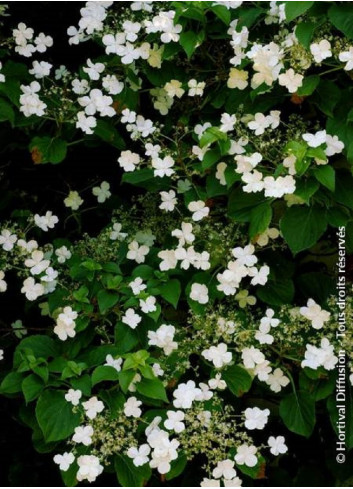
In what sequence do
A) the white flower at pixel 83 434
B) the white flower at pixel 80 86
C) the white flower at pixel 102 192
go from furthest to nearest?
the white flower at pixel 102 192, the white flower at pixel 80 86, the white flower at pixel 83 434

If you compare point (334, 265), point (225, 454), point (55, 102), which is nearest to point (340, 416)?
point (225, 454)

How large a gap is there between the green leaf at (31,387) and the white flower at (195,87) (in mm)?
928

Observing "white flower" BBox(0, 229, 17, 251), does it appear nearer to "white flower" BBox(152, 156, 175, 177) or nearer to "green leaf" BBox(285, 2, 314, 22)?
"white flower" BBox(152, 156, 175, 177)

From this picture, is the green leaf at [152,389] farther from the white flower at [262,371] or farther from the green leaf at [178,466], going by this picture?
the white flower at [262,371]

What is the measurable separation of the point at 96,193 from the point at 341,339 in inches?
40.3

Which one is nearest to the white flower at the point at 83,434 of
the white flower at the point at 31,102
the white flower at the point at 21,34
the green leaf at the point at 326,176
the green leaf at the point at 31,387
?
the green leaf at the point at 31,387

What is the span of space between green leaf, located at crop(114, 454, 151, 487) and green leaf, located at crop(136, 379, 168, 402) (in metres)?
0.19

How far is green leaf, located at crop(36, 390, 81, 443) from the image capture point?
6.35 feet

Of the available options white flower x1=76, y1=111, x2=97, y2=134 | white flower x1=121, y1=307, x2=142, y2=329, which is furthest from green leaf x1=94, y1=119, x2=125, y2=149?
white flower x1=121, y1=307, x2=142, y2=329

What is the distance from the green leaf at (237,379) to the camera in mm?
2006

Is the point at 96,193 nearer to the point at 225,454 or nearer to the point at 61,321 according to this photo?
the point at 61,321

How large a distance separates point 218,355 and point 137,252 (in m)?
0.42

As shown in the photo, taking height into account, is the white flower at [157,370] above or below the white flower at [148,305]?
below

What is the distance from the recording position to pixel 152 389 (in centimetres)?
190
